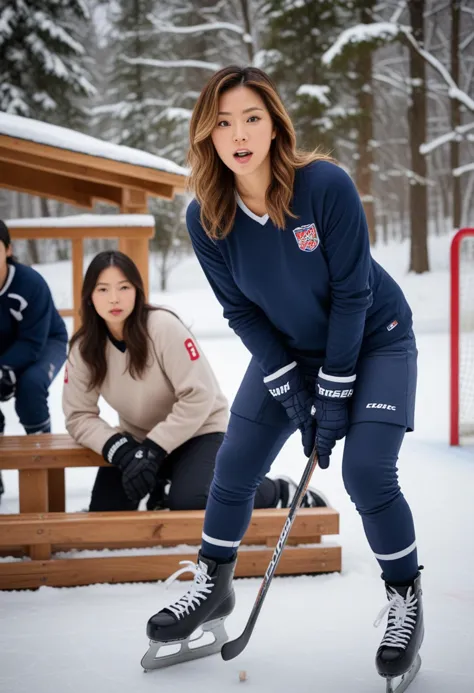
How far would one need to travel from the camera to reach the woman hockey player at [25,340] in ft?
13.3

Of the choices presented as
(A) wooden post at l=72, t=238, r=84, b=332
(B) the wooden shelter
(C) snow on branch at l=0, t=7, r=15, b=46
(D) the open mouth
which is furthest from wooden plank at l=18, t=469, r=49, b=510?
(C) snow on branch at l=0, t=7, r=15, b=46

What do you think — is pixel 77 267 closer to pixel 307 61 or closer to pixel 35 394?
pixel 35 394

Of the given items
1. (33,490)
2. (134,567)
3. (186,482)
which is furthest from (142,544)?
(33,490)

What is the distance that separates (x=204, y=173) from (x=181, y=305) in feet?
57.4

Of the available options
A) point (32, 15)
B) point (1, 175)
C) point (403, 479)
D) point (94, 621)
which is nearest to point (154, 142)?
point (32, 15)

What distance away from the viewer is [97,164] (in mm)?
4895

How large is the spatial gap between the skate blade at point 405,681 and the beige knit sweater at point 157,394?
129 centimetres

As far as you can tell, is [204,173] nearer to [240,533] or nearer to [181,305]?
[240,533]

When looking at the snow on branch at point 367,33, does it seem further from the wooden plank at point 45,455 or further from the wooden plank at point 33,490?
the wooden plank at point 33,490

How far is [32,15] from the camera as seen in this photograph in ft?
63.7

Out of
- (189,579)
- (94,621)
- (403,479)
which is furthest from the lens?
(403,479)

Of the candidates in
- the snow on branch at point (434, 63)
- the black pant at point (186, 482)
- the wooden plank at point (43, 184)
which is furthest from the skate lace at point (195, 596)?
the snow on branch at point (434, 63)

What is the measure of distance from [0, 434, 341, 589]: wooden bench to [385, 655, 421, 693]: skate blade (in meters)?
0.89

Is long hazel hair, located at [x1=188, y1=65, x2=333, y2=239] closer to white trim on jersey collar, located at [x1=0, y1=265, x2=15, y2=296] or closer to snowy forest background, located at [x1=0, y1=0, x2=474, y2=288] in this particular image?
white trim on jersey collar, located at [x1=0, y1=265, x2=15, y2=296]
